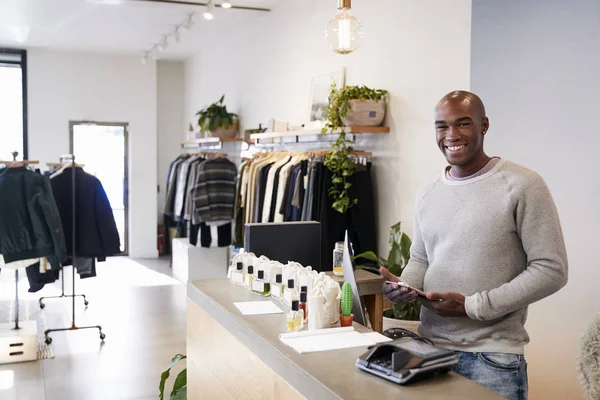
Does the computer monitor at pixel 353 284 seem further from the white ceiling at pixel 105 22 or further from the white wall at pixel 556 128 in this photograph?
the white ceiling at pixel 105 22

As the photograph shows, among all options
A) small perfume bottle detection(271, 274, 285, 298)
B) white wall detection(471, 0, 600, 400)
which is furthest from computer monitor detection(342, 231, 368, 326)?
white wall detection(471, 0, 600, 400)

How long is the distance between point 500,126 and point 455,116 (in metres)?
1.89

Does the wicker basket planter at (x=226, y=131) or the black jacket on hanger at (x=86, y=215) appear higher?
the wicker basket planter at (x=226, y=131)

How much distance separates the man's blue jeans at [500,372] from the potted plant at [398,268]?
1872 mm

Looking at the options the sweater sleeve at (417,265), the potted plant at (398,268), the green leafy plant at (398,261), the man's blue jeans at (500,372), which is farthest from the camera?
the green leafy plant at (398,261)

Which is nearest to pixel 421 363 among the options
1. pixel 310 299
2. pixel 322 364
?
pixel 322 364

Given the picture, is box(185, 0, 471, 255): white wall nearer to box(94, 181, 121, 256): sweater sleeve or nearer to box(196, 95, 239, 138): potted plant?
box(196, 95, 239, 138): potted plant

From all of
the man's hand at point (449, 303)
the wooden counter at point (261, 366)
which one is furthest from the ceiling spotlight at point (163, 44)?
the man's hand at point (449, 303)

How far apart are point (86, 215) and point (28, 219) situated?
624 millimetres

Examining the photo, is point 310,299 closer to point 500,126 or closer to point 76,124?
point 500,126

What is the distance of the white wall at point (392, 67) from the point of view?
457 cm

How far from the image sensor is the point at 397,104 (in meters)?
5.09

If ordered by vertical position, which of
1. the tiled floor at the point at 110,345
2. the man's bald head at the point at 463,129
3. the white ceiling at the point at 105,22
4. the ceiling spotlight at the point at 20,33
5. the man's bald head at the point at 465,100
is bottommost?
the tiled floor at the point at 110,345

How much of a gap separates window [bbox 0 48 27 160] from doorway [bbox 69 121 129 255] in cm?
76
